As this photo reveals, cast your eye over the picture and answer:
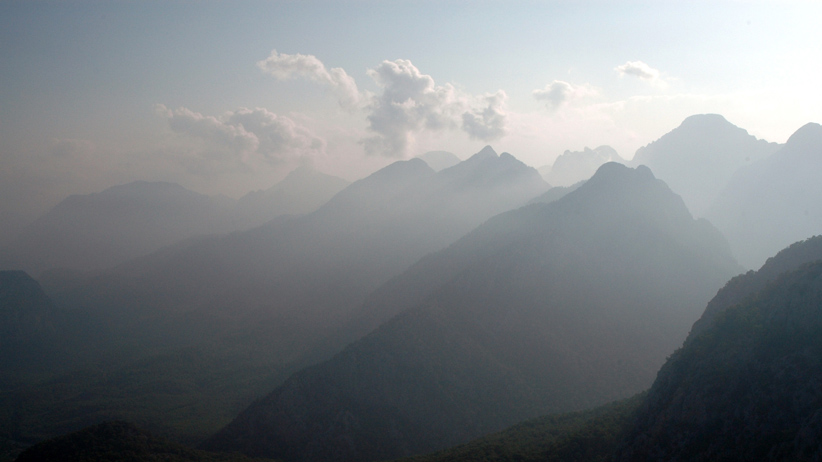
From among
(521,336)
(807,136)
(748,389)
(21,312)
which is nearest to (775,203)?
(807,136)

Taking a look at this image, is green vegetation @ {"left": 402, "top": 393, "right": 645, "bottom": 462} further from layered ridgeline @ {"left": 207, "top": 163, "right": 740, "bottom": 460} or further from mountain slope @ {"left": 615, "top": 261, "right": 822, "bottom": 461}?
layered ridgeline @ {"left": 207, "top": 163, "right": 740, "bottom": 460}

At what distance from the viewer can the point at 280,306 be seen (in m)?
195

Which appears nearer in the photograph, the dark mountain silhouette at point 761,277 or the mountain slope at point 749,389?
the mountain slope at point 749,389

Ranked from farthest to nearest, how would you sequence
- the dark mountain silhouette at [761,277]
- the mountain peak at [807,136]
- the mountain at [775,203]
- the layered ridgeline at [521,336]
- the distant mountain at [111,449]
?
the mountain peak at [807,136], the mountain at [775,203], the layered ridgeline at [521,336], the distant mountain at [111,449], the dark mountain silhouette at [761,277]

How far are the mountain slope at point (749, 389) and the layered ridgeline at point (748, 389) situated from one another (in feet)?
0.21

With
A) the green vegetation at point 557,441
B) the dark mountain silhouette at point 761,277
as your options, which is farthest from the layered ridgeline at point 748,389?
the dark mountain silhouette at point 761,277

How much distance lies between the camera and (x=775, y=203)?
576ft

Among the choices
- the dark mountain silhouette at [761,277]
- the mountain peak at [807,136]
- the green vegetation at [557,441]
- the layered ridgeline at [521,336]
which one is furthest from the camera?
the mountain peak at [807,136]

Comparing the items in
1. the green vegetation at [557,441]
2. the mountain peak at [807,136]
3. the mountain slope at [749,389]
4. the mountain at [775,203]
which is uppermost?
the mountain peak at [807,136]

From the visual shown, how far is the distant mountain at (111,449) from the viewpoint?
178ft

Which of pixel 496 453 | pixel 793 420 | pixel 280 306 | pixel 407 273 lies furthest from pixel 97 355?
pixel 793 420

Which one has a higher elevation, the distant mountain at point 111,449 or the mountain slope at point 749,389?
the distant mountain at point 111,449

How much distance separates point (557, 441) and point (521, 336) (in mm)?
40715

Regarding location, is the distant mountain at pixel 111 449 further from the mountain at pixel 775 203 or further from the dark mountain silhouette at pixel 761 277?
the mountain at pixel 775 203
